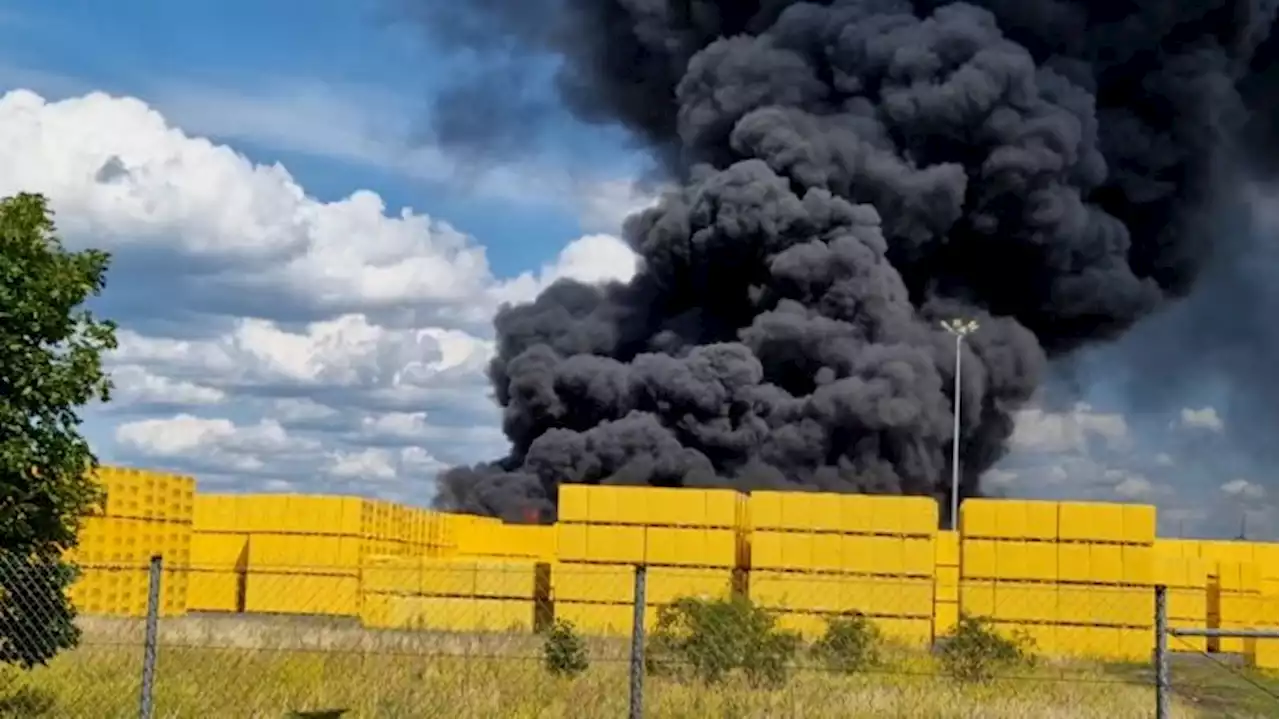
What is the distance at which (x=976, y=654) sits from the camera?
19391 mm

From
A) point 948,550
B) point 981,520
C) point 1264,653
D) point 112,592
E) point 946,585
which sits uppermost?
point 981,520

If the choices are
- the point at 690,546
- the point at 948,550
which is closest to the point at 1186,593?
the point at 948,550

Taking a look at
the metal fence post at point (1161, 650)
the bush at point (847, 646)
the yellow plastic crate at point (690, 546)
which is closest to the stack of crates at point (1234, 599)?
the yellow plastic crate at point (690, 546)

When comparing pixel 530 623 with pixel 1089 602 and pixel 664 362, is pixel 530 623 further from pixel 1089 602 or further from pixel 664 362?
pixel 664 362

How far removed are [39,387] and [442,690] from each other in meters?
4.77

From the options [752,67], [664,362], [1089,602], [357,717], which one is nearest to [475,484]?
[664,362]

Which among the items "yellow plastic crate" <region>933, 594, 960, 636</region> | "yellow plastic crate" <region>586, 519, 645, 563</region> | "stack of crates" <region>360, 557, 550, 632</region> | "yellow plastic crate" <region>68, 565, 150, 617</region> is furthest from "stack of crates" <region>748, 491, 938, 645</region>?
"yellow plastic crate" <region>68, 565, 150, 617</region>

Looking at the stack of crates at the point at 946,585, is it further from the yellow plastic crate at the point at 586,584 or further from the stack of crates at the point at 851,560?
the yellow plastic crate at the point at 586,584

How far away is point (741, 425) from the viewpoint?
4556 centimetres

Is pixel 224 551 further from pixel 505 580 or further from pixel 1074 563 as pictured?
pixel 1074 563

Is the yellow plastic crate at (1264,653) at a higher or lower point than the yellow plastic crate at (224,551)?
lower

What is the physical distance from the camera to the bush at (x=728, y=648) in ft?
56.5

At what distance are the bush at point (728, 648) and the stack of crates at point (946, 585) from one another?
10.2 m

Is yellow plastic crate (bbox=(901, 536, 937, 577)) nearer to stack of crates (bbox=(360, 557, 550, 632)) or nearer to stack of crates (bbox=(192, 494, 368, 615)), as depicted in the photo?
stack of crates (bbox=(360, 557, 550, 632))
